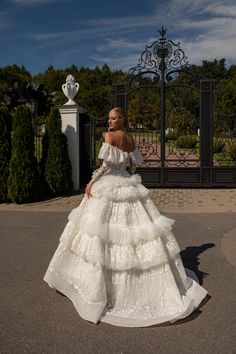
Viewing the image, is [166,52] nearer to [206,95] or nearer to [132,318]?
[206,95]

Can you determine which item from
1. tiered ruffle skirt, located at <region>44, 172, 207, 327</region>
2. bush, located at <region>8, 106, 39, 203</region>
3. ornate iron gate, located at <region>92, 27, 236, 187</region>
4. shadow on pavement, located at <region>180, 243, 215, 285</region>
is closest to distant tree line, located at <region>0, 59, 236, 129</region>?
ornate iron gate, located at <region>92, 27, 236, 187</region>

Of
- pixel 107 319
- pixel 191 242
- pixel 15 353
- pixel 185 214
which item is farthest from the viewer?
pixel 185 214

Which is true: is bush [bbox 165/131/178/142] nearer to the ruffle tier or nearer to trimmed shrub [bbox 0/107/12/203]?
trimmed shrub [bbox 0/107/12/203]

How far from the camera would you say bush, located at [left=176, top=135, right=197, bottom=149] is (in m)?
11.6

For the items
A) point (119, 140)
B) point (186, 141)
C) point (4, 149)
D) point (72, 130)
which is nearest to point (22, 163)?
point (4, 149)

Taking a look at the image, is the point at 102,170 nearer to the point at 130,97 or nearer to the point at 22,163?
the point at 22,163

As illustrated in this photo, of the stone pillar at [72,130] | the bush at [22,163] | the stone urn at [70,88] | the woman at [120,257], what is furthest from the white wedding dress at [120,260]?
the stone urn at [70,88]

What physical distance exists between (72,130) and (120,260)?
22.9ft

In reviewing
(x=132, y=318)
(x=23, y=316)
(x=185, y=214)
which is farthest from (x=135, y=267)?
(x=185, y=214)

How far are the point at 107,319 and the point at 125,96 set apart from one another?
8.02 meters

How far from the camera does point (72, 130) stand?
33.5 ft

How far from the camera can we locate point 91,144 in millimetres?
10773

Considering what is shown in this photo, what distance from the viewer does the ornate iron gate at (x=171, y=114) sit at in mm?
10562

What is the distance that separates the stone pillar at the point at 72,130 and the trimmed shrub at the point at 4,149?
145 centimetres
